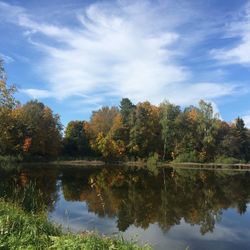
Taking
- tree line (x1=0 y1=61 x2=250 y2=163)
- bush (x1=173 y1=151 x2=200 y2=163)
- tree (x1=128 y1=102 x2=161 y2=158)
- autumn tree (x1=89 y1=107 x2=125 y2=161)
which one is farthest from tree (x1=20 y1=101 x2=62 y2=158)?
bush (x1=173 y1=151 x2=200 y2=163)

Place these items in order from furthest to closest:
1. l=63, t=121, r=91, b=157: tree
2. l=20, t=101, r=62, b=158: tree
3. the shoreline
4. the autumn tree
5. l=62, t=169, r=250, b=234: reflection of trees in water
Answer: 1. l=63, t=121, r=91, b=157: tree
2. the autumn tree
3. l=20, t=101, r=62, b=158: tree
4. the shoreline
5. l=62, t=169, r=250, b=234: reflection of trees in water

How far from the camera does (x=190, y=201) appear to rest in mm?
27672

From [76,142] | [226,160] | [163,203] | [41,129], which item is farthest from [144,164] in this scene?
[163,203]

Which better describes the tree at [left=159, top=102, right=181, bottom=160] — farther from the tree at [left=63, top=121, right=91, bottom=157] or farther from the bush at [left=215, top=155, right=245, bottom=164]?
the tree at [left=63, top=121, right=91, bottom=157]

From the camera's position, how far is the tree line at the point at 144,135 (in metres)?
83.2

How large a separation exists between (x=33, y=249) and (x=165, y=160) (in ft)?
271

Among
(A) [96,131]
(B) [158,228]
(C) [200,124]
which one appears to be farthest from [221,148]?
(B) [158,228]

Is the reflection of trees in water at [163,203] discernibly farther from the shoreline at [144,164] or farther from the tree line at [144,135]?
the tree line at [144,135]

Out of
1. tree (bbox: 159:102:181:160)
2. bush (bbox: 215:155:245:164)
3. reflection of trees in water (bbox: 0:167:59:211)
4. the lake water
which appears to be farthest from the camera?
tree (bbox: 159:102:181:160)

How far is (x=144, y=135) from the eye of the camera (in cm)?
8819

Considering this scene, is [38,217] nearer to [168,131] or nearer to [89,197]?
[89,197]

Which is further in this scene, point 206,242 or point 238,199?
point 238,199

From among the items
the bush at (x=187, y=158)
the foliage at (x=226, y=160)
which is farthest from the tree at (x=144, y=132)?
the foliage at (x=226, y=160)

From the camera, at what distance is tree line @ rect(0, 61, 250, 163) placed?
83.2m
